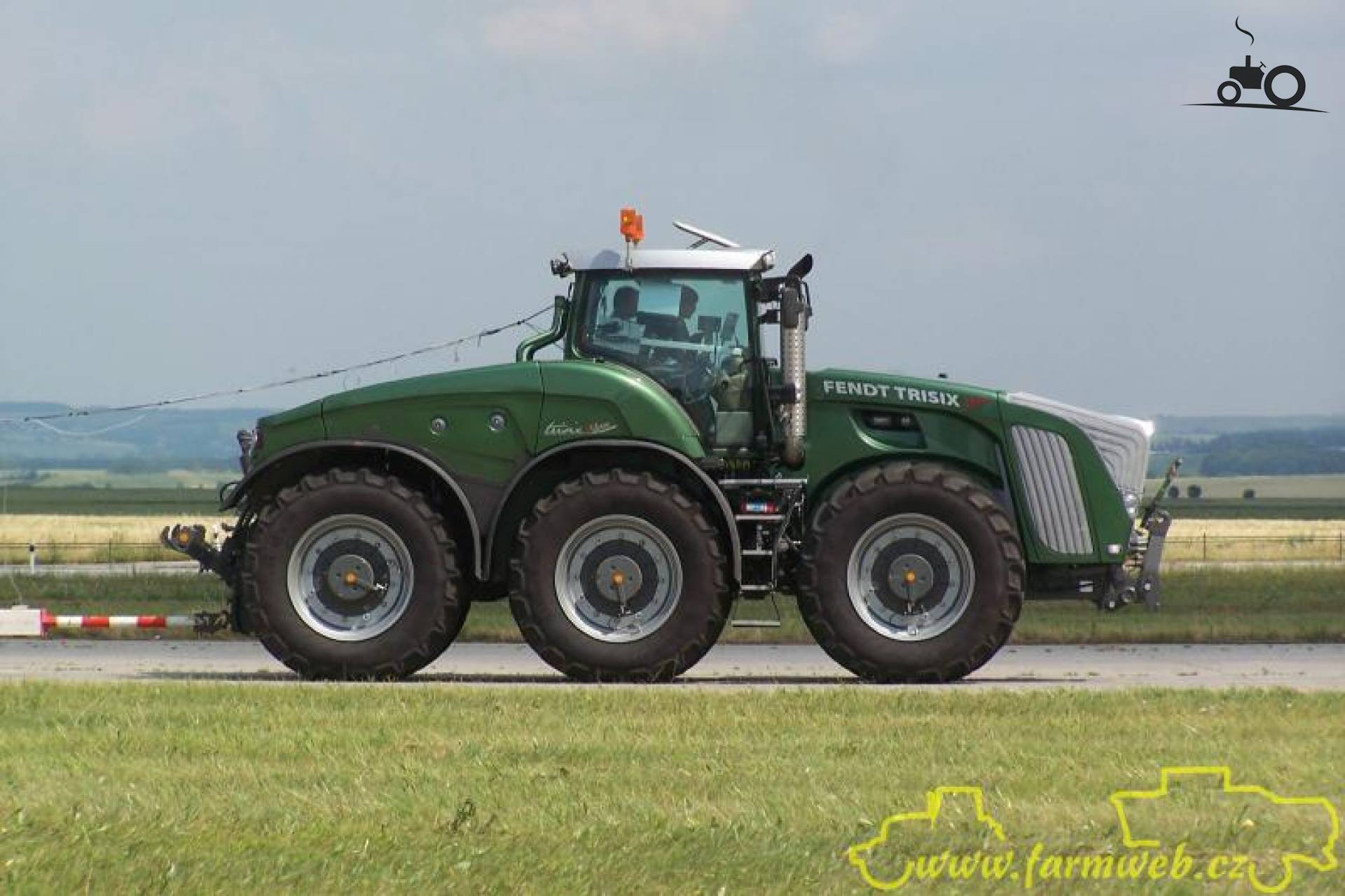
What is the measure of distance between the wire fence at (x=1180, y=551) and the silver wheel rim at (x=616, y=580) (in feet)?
121

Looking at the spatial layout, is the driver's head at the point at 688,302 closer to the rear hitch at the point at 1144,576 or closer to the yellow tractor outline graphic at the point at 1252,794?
the rear hitch at the point at 1144,576

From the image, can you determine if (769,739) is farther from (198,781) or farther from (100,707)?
(100,707)

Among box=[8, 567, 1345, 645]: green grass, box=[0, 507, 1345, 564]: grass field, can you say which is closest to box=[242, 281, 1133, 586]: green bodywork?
box=[8, 567, 1345, 645]: green grass

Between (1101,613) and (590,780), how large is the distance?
18.8 meters

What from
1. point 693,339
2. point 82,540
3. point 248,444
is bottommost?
point 82,540

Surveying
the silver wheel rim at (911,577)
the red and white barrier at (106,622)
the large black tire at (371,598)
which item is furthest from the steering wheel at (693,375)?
the red and white barrier at (106,622)

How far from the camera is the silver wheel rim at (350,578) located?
1580cm

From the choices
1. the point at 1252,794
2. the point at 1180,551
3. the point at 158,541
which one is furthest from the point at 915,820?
the point at 158,541

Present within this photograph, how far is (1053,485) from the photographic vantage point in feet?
52.2

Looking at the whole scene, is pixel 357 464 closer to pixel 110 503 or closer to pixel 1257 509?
pixel 1257 509

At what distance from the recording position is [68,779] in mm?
10438

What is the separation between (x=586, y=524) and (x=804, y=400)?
1.69m

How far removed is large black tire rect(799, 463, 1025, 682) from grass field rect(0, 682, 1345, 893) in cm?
112

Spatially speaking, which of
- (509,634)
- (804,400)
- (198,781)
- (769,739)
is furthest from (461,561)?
(509,634)
